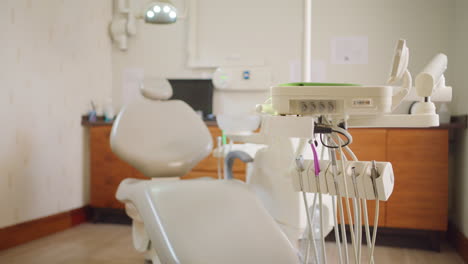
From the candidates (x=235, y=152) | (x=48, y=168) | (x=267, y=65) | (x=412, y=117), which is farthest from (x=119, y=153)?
(x=267, y=65)

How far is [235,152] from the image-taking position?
1.96 meters

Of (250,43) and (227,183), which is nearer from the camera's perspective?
(227,183)

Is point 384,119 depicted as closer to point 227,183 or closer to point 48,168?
point 227,183

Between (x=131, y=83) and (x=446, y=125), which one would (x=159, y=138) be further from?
(x=446, y=125)

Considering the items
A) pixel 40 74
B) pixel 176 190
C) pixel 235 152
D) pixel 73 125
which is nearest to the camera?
pixel 176 190

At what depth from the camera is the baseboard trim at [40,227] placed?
280 cm

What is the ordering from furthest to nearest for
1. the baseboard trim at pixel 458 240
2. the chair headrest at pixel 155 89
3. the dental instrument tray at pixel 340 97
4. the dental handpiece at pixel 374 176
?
1. the baseboard trim at pixel 458 240
2. the chair headrest at pixel 155 89
3. the dental handpiece at pixel 374 176
4. the dental instrument tray at pixel 340 97

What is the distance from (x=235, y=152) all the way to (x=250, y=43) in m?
1.92

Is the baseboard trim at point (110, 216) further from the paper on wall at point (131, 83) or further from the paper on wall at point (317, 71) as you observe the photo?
the paper on wall at point (317, 71)

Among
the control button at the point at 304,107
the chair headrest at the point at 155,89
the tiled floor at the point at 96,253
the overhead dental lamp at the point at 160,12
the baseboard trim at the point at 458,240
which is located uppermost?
the overhead dental lamp at the point at 160,12

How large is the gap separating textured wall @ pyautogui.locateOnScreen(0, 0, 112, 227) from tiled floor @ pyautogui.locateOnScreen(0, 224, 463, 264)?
242mm

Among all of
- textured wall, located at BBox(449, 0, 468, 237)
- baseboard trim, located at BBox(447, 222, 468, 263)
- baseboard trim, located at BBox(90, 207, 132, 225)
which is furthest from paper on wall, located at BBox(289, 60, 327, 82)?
baseboard trim, located at BBox(90, 207, 132, 225)

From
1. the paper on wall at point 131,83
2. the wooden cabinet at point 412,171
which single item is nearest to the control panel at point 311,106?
the wooden cabinet at point 412,171

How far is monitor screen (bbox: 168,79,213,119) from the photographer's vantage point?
3682mm
